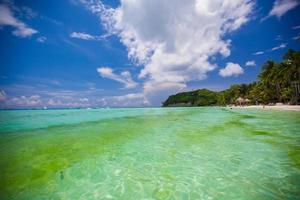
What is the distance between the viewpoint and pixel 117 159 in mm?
6105

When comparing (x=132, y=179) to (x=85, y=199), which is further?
(x=132, y=179)

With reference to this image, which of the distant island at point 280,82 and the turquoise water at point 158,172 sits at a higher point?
the distant island at point 280,82

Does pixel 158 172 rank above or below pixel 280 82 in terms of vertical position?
below

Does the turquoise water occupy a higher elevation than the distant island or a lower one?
lower

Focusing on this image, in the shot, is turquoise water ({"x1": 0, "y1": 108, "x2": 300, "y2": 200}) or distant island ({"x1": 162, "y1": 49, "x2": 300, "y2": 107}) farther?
distant island ({"x1": 162, "y1": 49, "x2": 300, "y2": 107})

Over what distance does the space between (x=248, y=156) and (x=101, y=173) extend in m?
4.83

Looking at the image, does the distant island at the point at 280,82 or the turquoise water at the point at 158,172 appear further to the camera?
the distant island at the point at 280,82

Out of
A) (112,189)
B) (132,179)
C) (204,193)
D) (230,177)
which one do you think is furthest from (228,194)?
(112,189)

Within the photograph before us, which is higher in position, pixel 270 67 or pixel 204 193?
pixel 270 67

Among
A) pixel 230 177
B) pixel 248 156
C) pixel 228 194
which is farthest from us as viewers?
pixel 248 156

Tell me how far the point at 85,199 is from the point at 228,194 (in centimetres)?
298

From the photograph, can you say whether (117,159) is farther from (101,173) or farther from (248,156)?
(248,156)

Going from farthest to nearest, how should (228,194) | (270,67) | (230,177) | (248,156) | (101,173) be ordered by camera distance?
(270,67) < (248,156) < (101,173) < (230,177) < (228,194)

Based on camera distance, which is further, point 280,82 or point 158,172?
point 280,82
